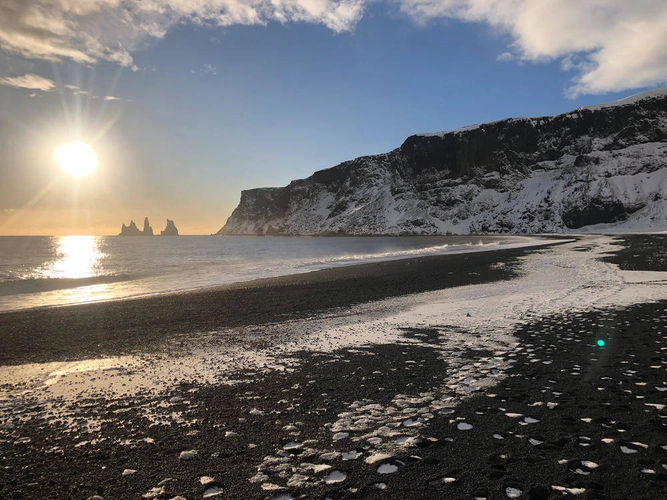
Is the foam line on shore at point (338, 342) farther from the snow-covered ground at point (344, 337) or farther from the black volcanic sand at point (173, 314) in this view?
the black volcanic sand at point (173, 314)

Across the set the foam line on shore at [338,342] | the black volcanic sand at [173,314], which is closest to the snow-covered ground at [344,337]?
the foam line on shore at [338,342]

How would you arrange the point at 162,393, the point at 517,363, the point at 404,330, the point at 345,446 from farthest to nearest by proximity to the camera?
the point at 404,330, the point at 517,363, the point at 162,393, the point at 345,446

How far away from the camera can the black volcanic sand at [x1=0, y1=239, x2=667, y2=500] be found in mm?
4445

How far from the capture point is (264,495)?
4.34 m

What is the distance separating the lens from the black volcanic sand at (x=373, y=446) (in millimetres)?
4445

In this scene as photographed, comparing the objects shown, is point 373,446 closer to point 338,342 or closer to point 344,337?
point 338,342

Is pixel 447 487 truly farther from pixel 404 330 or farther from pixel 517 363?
pixel 404 330

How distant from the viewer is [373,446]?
5.33m

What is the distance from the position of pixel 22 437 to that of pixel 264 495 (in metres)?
4.47

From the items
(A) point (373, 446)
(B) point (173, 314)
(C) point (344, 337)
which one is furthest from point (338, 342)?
(B) point (173, 314)

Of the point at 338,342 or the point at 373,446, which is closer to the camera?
the point at 373,446

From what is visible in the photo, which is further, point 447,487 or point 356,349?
point 356,349

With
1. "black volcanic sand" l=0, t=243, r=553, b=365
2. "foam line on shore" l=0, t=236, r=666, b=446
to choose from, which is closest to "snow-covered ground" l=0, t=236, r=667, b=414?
"foam line on shore" l=0, t=236, r=666, b=446

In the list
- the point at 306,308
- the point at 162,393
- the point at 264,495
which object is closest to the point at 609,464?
the point at 264,495
